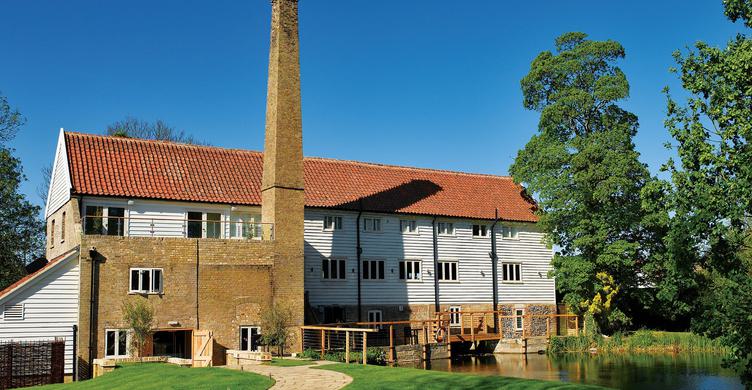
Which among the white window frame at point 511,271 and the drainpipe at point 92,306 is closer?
the drainpipe at point 92,306

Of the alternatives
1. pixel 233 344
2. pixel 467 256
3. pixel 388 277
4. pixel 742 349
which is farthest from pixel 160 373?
pixel 467 256

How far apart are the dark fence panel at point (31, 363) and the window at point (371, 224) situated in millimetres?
15713

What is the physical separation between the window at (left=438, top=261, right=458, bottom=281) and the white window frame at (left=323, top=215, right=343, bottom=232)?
20.4 ft

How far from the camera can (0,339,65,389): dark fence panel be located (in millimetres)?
24734

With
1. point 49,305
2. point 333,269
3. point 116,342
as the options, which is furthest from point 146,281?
point 333,269

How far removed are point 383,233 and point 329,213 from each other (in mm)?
3175

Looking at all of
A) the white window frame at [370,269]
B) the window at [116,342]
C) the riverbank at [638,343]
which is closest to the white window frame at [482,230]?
the white window frame at [370,269]

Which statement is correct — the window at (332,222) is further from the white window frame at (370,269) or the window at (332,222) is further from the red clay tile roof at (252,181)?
the white window frame at (370,269)

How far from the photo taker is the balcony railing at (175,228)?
29156 millimetres

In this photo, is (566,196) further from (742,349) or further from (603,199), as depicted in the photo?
(742,349)

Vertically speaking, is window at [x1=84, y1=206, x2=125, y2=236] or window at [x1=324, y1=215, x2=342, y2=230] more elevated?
window at [x1=324, y1=215, x2=342, y2=230]

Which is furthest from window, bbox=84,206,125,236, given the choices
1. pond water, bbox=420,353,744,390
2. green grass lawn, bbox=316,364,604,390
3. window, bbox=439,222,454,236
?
window, bbox=439,222,454,236

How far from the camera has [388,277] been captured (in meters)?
37.8

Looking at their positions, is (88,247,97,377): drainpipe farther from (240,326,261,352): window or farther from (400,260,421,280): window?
(400,260,421,280): window
